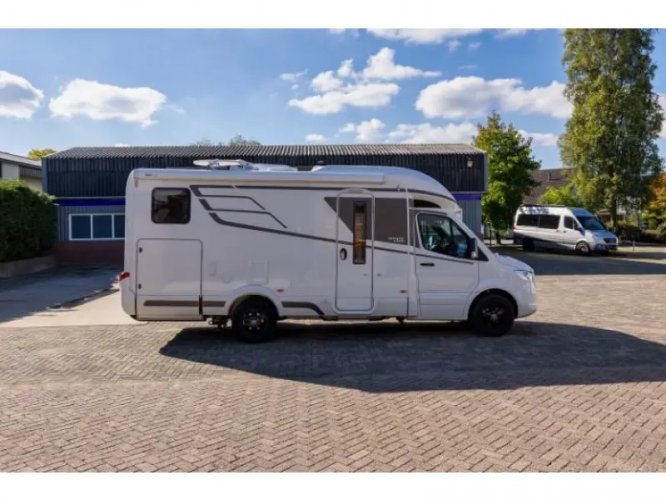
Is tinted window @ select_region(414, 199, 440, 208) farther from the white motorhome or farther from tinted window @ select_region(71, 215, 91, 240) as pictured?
tinted window @ select_region(71, 215, 91, 240)

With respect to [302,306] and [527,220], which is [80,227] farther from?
[527,220]

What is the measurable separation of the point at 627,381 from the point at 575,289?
32.4 ft

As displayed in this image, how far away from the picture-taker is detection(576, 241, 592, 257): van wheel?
1112 inches

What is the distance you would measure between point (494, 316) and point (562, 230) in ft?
73.5

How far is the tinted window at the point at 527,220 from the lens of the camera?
102 feet

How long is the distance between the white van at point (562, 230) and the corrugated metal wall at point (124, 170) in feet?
19.7

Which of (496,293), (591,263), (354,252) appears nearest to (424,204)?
(354,252)

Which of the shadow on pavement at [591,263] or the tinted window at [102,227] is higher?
the tinted window at [102,227]

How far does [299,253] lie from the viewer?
29.1ft

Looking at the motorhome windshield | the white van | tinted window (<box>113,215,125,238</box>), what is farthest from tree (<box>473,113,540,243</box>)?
tinted window (<box>113,215,125,238</box>)

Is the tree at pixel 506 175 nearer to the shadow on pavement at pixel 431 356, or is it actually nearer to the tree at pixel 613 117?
the tree at pixel 613 117

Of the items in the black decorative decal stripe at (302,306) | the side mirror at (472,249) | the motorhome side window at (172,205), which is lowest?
the black decorative decal stripe at (302,306)

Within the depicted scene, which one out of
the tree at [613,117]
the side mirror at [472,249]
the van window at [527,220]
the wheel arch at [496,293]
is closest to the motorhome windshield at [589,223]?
the van window at [527,220]

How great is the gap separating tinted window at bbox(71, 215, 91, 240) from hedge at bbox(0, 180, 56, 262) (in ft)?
5.35
